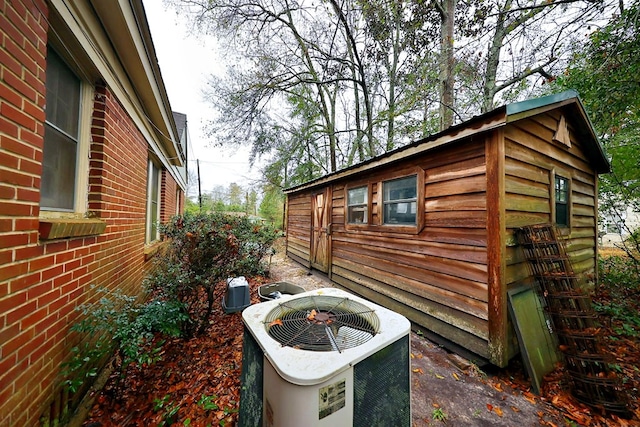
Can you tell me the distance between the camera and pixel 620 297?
4.44 metres

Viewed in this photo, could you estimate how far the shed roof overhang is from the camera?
246cm

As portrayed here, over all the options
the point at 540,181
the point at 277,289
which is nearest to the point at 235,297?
the point at 277,289

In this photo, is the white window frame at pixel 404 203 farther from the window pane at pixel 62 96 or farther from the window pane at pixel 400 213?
the window pane at pixel 62 96

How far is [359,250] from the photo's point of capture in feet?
15.9

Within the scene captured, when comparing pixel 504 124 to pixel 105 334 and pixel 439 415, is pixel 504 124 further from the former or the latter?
pixel 105 334

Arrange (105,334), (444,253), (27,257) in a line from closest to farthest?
(27,257) < (105,334) < (444,253)

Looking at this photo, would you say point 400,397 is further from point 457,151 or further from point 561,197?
point 561,197

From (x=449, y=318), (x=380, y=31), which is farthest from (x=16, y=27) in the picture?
(x=380, y=31)

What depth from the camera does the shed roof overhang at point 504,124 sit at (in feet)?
8.05

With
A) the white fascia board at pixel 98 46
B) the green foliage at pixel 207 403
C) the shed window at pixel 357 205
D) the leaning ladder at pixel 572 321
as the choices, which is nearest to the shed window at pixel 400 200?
the shed window at pixel 357 205

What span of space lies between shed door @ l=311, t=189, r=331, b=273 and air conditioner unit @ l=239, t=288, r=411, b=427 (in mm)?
4498

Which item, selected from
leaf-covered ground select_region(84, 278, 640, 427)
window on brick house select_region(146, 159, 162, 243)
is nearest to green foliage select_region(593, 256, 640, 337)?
leaf-covered ground select_region(84, 278, 640, 427)

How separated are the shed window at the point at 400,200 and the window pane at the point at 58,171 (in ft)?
12.7

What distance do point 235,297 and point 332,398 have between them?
3.07 m
